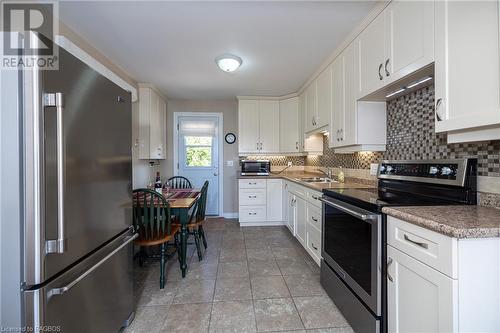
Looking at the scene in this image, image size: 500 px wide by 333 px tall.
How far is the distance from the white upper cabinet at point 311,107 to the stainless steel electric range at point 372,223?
148 cm

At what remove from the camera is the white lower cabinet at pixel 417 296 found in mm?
917

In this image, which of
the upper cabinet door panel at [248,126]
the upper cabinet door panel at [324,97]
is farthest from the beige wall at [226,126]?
the upper cabinet door panel at [324,97]

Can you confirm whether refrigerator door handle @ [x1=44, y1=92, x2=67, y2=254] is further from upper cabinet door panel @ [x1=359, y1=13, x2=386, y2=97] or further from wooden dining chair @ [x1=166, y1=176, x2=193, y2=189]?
wooden dining chair @ [x1=166, y1=176, x2=193, y2=189]

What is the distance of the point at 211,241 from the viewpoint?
326 cm

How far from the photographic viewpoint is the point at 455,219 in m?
0.98

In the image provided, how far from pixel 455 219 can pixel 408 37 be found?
3.80 ft

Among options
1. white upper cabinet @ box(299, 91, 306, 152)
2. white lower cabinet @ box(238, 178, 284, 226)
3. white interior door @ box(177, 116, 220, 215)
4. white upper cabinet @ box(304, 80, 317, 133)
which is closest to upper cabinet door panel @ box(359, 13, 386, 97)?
white upper cabinet @ box(304, 80, 317, 133)

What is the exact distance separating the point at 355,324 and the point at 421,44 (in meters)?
1.82

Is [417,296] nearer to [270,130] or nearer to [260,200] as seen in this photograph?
[260,200]

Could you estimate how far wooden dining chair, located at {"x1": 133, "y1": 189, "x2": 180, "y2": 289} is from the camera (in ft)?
6.70

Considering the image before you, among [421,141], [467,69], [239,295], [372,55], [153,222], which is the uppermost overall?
[372,55]

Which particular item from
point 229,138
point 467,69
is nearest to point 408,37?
point 467,69

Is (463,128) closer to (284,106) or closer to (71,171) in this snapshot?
(71,171)

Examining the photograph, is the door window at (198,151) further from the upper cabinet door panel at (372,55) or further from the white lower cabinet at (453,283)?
the white lower cabinet at (453,283)
